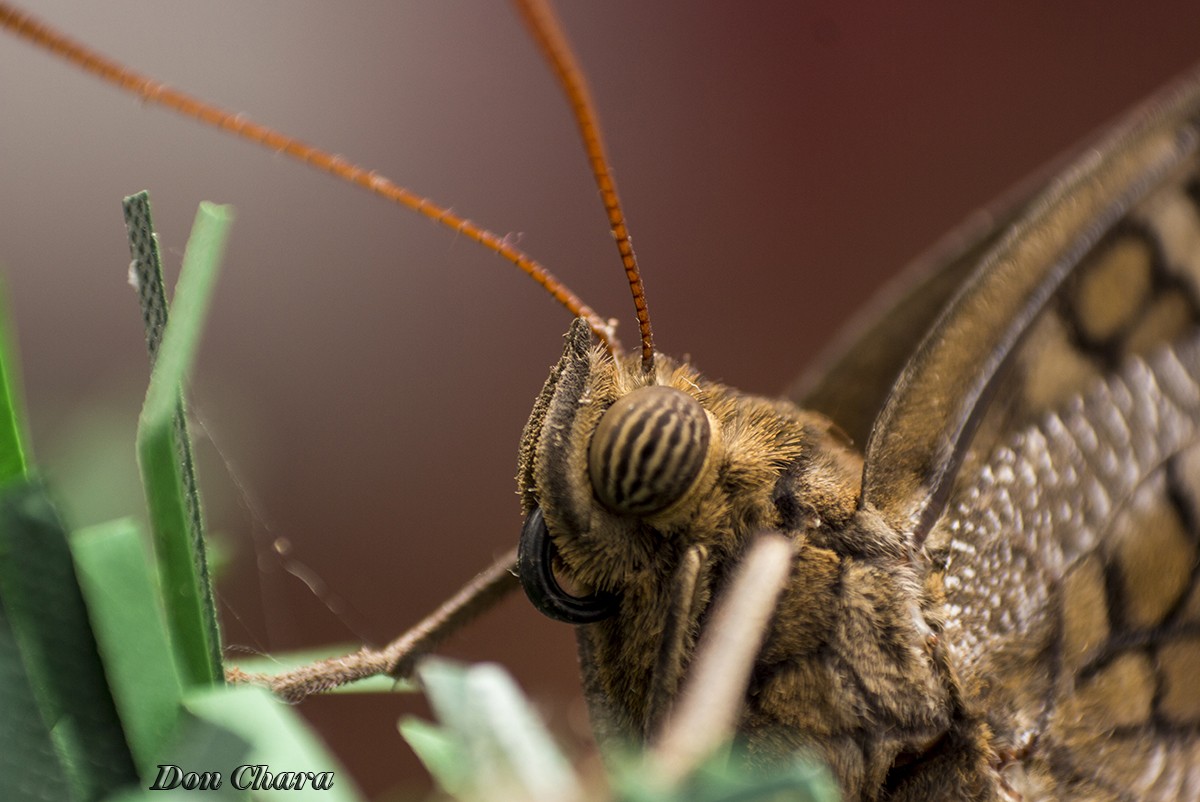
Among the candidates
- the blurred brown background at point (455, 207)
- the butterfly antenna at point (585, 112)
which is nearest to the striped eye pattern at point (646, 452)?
the butterfly antenna at point (585, 112)

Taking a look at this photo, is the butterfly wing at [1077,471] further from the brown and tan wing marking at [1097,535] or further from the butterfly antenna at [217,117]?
the butterfly antenna at [217,117]

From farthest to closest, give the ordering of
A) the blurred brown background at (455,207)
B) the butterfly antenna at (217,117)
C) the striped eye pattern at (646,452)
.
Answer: the blurred brown background at (455,207), the striped eye pattern at (646,452), the butterfly antenna at (217,117)

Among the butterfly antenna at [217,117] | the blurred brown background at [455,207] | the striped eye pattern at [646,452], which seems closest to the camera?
the butterfly antenna at [217,117]

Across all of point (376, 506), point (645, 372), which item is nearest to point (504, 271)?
point (376, 506)

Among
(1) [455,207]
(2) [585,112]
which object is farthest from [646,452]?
(1) [455,207]

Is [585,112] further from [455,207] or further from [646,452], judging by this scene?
[455,207]

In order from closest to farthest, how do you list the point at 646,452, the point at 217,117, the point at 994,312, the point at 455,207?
the point at 217,117 < the point at 646,452 < the point at 994,312 < the point at 455,207

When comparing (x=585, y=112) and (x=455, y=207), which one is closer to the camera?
(x=585, y=112)
